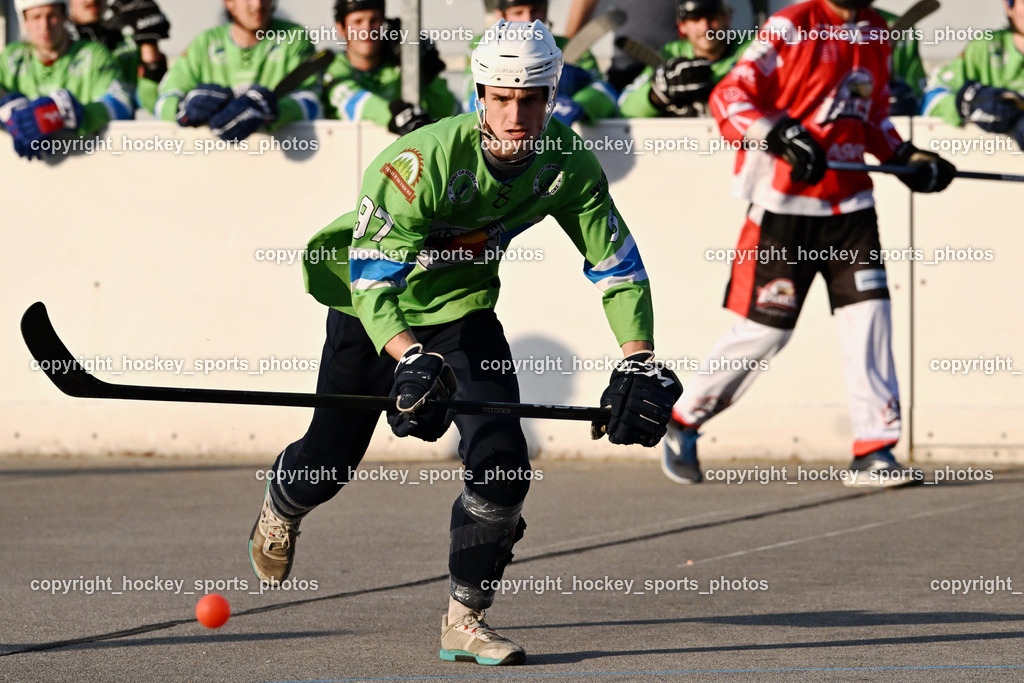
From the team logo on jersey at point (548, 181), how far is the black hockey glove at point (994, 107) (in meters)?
4.41

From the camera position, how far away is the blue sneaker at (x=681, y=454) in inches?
306

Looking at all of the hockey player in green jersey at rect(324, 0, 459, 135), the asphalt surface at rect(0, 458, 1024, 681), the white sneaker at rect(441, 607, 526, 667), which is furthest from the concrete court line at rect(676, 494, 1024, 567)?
the hockey player in green jersey at rect(324, 0, 459, 135)

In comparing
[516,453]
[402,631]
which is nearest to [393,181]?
[516,453]

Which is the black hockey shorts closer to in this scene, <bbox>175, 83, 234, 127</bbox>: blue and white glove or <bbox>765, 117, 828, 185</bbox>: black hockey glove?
<bbox>765, 117, 828, 185</bbox>: black hockey glove

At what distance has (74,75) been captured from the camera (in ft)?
29.7

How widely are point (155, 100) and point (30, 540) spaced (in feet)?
12.3

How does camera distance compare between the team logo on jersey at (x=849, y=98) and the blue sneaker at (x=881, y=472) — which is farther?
the blue sneaker at (x=881, y=472)

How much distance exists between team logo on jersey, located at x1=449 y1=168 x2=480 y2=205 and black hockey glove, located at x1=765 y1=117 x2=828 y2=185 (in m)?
3.15

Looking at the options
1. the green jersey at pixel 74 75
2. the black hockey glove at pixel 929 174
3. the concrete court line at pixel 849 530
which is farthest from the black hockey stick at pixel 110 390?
the green jersey at pixel 74 75

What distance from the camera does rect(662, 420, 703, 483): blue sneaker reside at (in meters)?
7.77

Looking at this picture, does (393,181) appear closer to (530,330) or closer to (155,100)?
(530,330)

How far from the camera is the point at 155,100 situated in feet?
30.6

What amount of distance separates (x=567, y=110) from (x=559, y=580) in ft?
11.2

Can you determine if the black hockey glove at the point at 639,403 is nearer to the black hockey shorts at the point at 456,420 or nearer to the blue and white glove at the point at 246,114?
the black hockey shorts at the point at 456,420
